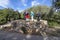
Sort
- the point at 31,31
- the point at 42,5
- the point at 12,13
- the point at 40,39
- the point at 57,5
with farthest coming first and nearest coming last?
the point at 42,5 < the point at 12,13 < the point at 57,5 < the point at 31,31 < the point at 40,39

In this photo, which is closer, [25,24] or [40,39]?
[40,39]

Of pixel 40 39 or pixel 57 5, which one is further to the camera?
pixel 57 5

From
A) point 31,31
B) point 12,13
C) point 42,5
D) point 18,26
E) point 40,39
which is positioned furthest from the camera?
point 42,5

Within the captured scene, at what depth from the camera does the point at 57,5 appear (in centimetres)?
1761

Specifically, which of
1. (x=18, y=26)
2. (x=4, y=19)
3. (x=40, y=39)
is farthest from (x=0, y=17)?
(x=40, y=39)

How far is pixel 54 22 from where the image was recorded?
2023 cm

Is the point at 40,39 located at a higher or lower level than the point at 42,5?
lower

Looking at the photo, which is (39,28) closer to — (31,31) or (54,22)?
(31,31)

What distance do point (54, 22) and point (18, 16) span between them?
562 cm

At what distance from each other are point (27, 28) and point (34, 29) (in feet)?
2.59

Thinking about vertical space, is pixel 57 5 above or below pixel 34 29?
above

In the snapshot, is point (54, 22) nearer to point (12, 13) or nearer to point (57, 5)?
point (57, 5)

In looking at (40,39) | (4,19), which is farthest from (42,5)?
(40,39)

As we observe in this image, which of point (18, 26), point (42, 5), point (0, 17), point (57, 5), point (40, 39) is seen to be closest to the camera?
point (40, 39)
